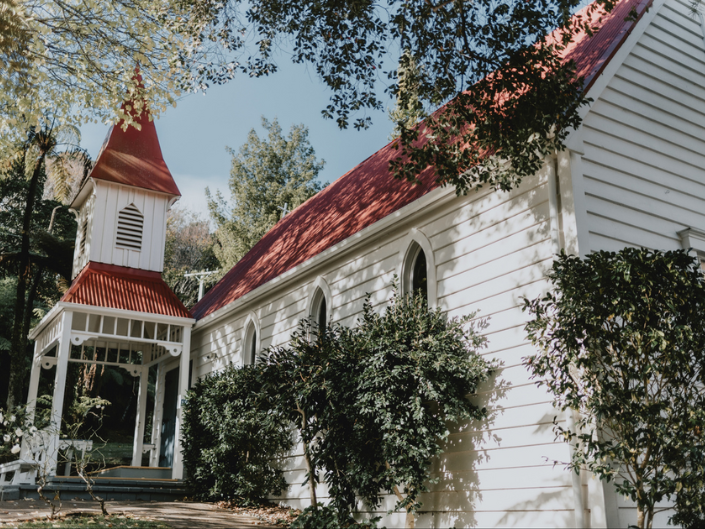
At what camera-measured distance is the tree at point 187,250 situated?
38750 millimetres

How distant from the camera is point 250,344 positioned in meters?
15.4

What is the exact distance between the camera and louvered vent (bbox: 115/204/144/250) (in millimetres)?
17734

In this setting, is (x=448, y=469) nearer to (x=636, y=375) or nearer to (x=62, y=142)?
(x=636, y=375)

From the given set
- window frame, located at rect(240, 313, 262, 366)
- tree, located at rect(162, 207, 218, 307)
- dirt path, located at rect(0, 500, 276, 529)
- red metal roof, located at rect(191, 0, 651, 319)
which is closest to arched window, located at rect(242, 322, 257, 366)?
window frame, located at rect(240, 313, 262, 366)

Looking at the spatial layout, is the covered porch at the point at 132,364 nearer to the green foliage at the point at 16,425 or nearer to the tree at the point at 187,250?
the green foliage at the point at 16,425

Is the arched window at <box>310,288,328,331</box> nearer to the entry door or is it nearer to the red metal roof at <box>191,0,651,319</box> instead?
the red metal roof at <box>191,0,651,319</box>

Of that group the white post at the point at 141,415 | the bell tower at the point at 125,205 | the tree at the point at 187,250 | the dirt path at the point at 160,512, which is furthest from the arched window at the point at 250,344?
the tree at the point at 187,250

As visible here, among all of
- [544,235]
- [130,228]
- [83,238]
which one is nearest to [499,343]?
[544,235]

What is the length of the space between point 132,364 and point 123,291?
256 centimetres

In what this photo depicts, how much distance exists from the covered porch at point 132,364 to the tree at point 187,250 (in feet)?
63.7

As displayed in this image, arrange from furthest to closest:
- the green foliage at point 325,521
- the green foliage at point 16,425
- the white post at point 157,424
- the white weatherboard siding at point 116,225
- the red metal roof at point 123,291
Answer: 1. the white post at point 157,424
2. the white weatherboard siding at point 116,225
3. the red metal roof at point 123,291
4. the green foliage at point 16,425
5. the green foliage at point 325,521

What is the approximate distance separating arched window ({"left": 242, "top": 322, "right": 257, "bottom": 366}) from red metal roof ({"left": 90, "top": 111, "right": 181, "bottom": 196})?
5.46m

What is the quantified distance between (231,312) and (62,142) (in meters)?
11.1

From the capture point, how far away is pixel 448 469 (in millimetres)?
8906
